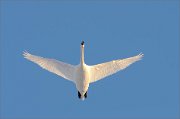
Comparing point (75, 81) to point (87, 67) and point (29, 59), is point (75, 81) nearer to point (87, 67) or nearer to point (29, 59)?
point (87, 67)

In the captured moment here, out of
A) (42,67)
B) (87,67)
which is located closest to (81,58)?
(87,67)

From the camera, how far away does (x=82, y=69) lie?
25672 mm

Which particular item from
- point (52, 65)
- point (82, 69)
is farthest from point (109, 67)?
point (52, 65)

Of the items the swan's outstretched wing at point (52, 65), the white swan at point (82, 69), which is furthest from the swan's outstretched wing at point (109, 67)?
the swan's outstretched wing at point (52, 65)

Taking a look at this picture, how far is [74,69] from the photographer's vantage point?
2631cm

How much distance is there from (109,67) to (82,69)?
2012mm

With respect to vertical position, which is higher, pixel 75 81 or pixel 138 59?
pixel 138 59

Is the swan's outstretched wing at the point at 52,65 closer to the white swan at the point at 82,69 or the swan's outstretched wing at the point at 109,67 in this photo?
the white swan at the point at 82,69

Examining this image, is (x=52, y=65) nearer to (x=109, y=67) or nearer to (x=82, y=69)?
(x=82, y=69)

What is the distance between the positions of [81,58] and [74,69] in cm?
76

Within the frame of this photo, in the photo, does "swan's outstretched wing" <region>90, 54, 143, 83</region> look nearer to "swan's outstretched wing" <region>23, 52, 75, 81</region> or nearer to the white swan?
the white swan

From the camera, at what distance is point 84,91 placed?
26.1 meters

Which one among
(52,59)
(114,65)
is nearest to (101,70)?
(114,65)

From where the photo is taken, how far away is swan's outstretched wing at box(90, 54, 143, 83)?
87.2ft
